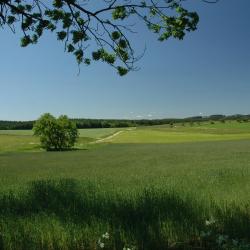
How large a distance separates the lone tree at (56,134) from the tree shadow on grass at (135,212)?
82.7 m

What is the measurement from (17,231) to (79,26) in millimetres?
5786

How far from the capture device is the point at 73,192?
1135 centimetres

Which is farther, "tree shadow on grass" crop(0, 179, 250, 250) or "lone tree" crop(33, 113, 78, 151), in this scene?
"lone tree" crop(33, 113, 78, 151)

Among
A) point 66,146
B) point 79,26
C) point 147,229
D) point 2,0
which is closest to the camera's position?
point 147,229

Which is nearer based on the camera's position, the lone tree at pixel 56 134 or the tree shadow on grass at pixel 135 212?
the tree shadow on grass at pixel 135 212

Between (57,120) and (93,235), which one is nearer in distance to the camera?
(93,235)

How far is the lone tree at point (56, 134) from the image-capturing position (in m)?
93.6

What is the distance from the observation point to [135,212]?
28.3 ft

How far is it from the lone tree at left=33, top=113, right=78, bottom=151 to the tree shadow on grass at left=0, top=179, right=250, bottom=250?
82.7 meters

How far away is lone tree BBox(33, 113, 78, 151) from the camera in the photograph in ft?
307

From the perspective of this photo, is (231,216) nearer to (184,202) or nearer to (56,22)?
(184,202)

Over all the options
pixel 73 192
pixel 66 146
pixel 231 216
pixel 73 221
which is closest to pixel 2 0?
pixel 73 192

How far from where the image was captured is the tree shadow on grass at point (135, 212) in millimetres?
7289

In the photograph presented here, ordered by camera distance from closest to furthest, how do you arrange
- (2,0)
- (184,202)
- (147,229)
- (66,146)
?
(147,229)
(184,202)
(2,0)
(66,146)
